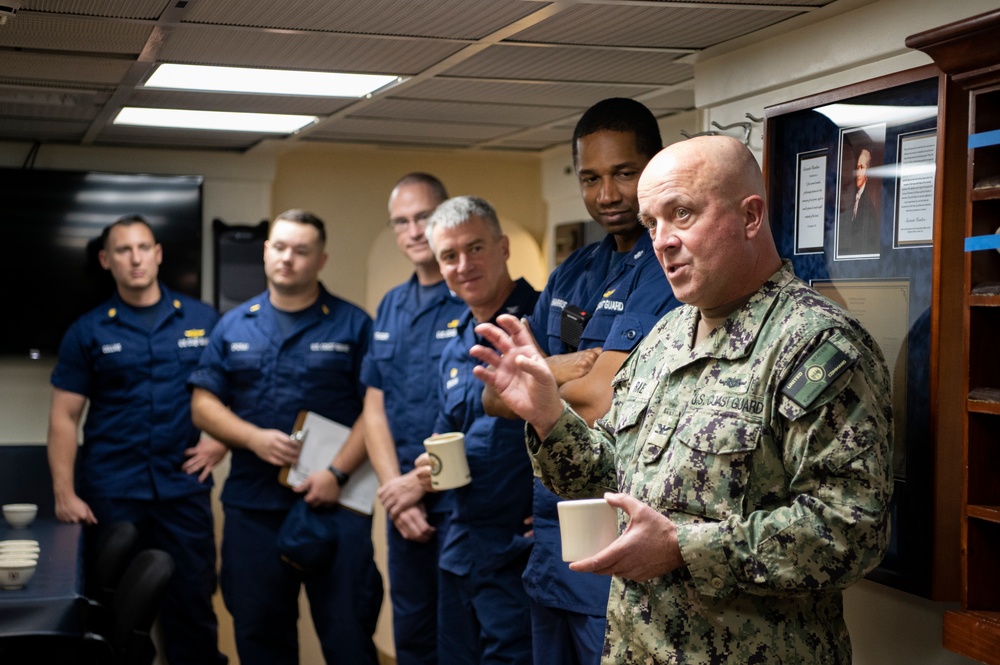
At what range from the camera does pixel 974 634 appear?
74.7 inches

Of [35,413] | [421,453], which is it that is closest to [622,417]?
[421,453]

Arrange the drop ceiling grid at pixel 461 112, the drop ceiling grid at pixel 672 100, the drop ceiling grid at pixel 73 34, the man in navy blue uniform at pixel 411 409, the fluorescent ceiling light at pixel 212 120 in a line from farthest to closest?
the fluorescent ceiling light at pixel 212 120, the drop ceiling grid at pixel 461 112, the drop ceiling grid at pixel 672 100, the man in navy blue uniform at pixel 411 409, the drop ceiling grid at pixel 73 34

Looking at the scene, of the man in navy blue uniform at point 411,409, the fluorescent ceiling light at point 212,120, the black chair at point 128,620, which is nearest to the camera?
the black chair at point 128,620

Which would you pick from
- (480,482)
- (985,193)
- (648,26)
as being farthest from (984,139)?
(480,482)

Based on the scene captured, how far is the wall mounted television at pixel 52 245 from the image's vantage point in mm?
4938

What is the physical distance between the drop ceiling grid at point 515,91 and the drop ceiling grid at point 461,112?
0.35 ft

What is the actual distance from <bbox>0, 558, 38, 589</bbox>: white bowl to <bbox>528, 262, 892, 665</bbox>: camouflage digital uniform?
1.80m

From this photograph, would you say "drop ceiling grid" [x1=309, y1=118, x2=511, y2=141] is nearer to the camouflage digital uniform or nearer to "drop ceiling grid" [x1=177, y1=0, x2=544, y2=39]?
"drop ceiling grid" [x1=177, y1=0, x2=544, y2=39]

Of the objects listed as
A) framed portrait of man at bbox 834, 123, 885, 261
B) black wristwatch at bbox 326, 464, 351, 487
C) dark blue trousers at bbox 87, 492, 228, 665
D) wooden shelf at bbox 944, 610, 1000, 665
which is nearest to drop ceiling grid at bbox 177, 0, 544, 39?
framed portrait of man at bbox 834, 123, 885, 261

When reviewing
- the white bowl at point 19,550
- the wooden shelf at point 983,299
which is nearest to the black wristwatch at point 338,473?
the white bowl at point 19,550

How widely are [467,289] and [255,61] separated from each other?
0.98 m

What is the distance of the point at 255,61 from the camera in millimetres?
3420

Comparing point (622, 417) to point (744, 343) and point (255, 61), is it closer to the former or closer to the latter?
point (744, 343)

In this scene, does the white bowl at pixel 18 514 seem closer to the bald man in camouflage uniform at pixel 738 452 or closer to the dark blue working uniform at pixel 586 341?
the dark blue working uniform at pixel 586 341
